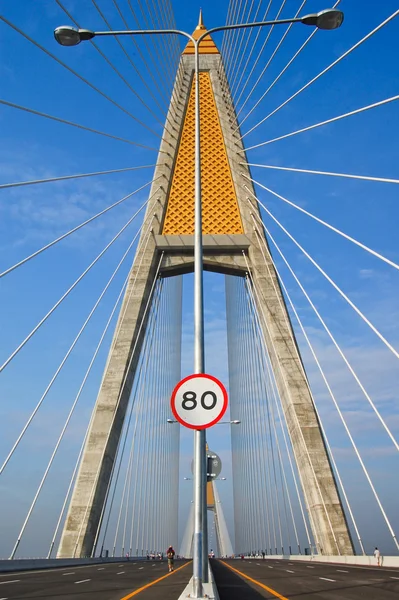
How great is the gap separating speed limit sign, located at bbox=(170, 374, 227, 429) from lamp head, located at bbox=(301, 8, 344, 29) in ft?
25.9

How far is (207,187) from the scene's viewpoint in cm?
2738

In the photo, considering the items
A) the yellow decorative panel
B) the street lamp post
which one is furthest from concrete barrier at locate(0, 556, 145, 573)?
the yellow decorative panel

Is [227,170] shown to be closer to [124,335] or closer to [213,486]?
[124,335]

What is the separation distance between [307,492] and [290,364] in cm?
477

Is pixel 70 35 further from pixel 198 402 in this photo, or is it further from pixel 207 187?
pixel 207 187

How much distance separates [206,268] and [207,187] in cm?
375

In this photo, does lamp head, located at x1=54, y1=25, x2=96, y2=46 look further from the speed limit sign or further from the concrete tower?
the concrete tower

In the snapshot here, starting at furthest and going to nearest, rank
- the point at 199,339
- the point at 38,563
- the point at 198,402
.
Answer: the point at 38,563 → the point at 199,339 → the point at 198,402

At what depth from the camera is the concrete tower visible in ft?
68.5

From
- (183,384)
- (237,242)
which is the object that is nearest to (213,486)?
(237,242)

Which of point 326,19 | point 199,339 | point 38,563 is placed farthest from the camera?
point 38,563

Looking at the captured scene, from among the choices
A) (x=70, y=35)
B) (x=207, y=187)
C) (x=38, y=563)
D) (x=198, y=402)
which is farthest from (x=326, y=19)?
(x=38, y=563)

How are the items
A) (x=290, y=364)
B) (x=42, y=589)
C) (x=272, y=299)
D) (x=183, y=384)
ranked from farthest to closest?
(x=272, y=299), (x=290, y=364), (x=42, y=589), (x=183, y=384)

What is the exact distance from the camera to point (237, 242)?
25922mm
